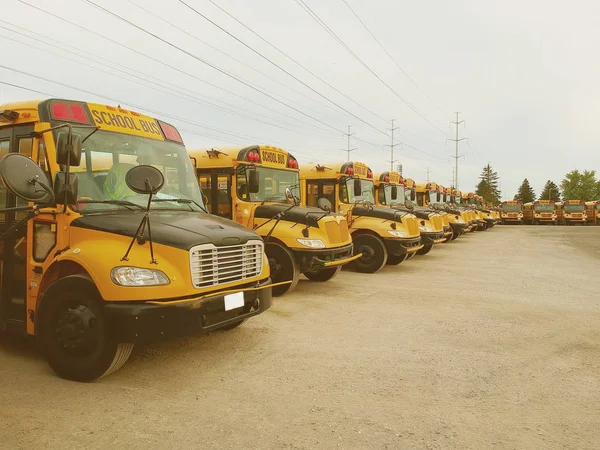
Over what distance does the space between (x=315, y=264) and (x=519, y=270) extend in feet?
21.2

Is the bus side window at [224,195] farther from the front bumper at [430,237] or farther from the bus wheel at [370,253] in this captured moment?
the front bumper at [430,237]

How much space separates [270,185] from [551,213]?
4140 cm

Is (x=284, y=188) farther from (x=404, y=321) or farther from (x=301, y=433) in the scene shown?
(x=301, y=433)

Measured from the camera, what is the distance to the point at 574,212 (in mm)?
41281

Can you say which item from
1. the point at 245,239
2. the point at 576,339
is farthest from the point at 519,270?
the point at 245,239

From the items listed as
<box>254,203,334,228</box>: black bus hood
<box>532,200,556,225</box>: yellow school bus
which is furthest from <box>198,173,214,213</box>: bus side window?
<box>532,200,556,225</box>: yellow school bus

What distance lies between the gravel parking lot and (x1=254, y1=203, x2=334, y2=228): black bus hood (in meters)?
1.62

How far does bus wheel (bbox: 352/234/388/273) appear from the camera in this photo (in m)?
10.4

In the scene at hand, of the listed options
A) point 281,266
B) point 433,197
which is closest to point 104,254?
point 281,266

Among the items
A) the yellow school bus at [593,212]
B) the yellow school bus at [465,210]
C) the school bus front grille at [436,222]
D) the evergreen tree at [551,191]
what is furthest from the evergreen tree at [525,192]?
the school bus front grille at [436,222]

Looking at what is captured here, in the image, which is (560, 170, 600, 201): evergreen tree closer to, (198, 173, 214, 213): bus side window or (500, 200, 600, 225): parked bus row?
(500, 200, 600, 225): parked bus row

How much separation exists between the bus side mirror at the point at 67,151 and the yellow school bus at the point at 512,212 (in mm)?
44909

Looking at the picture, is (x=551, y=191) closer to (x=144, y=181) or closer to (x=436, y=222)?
(x=436, y=222)

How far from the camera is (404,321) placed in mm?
6074
